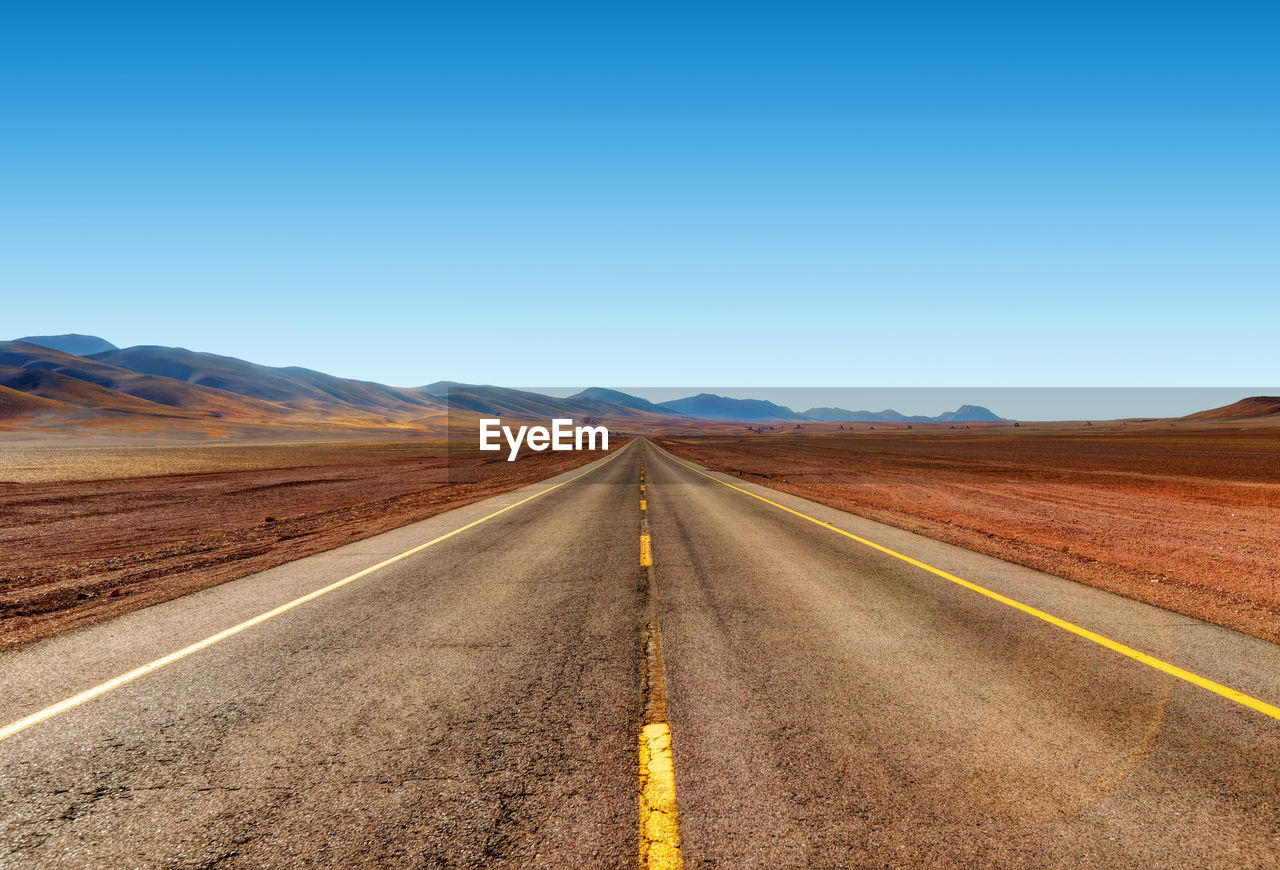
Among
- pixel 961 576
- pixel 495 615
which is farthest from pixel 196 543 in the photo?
pixel 961 576

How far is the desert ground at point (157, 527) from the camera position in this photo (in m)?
7.76

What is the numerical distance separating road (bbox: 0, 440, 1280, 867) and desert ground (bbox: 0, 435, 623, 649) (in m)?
1.83

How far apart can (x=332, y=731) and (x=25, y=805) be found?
4.53 feet

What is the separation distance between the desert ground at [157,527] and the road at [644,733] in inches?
72.2

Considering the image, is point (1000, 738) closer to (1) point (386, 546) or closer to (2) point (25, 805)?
(2) point (25, 805)

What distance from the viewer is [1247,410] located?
172875 millimetres

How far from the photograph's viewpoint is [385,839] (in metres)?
2.72

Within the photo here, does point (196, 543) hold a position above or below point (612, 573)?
below

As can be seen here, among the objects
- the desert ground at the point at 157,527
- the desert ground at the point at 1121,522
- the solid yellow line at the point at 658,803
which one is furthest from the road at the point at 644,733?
the desert ground at the point at 157,527

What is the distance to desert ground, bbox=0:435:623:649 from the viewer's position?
25.5 ft

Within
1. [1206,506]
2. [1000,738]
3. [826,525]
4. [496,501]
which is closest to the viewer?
[1000,738]

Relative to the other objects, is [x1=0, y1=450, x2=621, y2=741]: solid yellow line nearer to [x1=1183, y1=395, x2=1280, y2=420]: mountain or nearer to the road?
the road

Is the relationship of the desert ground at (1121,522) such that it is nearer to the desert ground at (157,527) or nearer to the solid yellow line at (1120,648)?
the solid yellow line at (1120,648)

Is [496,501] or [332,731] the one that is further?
[496,501]
